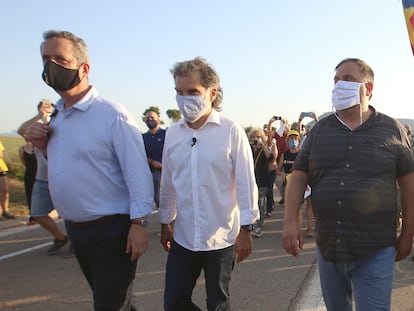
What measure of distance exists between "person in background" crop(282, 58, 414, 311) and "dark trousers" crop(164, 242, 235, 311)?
0.46 metres

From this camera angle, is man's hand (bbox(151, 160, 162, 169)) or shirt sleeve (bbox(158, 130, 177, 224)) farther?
man's hand (bbox(151, 160, 162, 169))

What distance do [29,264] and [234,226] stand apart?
3903 millimetres

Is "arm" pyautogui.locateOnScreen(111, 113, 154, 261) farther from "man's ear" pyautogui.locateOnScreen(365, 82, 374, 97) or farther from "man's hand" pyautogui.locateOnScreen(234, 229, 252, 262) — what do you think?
"man's ear" pyautogui.locateOnScreen(365, 82, 374, 97)

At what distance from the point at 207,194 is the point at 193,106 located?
0.57m

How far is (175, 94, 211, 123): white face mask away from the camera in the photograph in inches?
107

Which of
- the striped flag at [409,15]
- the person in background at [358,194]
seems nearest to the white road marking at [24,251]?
the person in background at [358,194]

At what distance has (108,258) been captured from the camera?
8.03 feet

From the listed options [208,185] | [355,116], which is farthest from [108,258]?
[355,116]

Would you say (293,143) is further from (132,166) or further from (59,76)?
(59,76)

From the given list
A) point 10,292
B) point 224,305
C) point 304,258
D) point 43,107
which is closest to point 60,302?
point 10,292

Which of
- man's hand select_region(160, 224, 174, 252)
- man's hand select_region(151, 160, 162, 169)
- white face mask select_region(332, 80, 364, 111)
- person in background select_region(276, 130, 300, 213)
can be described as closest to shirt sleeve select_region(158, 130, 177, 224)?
man's hand select_region(160, 224, 174, 252)

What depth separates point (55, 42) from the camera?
2.45 meters

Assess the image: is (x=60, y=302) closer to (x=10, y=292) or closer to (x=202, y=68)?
(x=10, y=292)

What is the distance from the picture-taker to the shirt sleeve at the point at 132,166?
7.91ft
